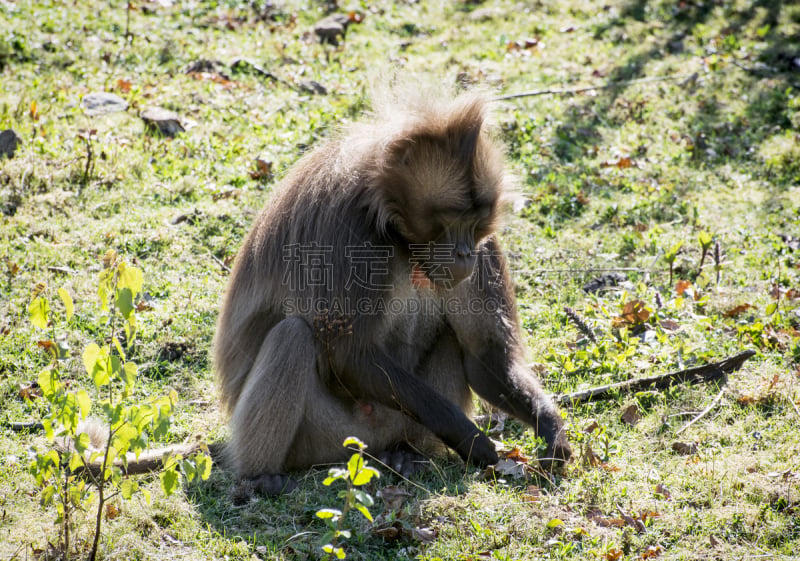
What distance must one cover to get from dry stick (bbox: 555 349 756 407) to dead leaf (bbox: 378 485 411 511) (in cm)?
131

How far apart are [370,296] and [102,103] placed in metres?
5.15

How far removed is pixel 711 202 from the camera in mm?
7457

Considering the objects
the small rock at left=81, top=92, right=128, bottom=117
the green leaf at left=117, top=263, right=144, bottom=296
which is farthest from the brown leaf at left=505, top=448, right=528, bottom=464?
the small rock at left=81, top=92, right=128, bottom=117

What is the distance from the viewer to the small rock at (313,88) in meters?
8.98

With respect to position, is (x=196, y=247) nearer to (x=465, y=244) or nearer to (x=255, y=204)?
(x=255, y=204)

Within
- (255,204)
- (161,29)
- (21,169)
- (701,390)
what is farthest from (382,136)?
(161,29)

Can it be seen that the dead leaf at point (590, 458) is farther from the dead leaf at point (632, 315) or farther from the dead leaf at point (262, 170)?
the dead leaf at point (262, 170)

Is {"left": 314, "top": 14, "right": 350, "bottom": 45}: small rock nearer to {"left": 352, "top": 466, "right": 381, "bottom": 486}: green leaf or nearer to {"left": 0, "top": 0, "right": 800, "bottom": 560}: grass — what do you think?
{"left": 0, "top": 0, "right": 800, "bottom": 560}: grass

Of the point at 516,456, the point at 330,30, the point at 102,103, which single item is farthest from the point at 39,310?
the point at 330,30

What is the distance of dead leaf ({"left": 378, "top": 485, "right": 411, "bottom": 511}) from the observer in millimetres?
4127

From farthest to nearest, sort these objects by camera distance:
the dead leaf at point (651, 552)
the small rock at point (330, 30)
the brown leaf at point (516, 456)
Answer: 1. the small rock at point (330, 30)
2. the brown leaf at point (516, 456)
3. the dead leaf at point (651, 552)

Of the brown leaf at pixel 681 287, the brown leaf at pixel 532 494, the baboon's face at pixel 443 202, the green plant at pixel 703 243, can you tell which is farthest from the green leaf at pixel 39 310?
the green plant at pixel 703 243

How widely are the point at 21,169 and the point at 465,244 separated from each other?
4436 millimetres

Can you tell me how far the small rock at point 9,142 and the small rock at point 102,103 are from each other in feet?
3.06
